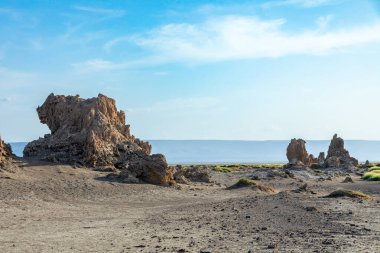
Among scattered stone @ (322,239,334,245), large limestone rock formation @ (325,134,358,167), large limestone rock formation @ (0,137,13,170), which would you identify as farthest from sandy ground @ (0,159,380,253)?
large limestone rock formation @ (325,134,358,167)

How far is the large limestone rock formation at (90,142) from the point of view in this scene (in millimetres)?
33219

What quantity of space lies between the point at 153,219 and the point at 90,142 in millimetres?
15463

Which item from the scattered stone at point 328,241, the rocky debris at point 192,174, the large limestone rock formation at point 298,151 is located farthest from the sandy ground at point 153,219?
the large limestone rock formation at point 298,151

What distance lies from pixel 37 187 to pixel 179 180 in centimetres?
1200

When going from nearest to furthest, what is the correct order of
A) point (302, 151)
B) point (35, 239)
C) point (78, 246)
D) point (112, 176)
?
1. point (78, 246)
2. point (35, 239)
3. point (112, 176)
4. point (302, 151)

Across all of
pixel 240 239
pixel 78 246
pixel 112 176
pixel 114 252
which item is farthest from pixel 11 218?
pixel 112 176

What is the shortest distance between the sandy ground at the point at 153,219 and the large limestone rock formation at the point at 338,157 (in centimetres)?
3879

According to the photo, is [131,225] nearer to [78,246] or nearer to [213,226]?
[213,226]

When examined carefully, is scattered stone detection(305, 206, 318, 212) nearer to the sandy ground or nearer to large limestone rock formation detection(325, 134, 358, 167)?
the sandy ground

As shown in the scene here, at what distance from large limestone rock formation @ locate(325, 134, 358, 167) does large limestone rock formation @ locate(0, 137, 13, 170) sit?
4548 cm

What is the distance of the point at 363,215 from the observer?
19.1 metres

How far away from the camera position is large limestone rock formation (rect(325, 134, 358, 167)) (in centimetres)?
6762

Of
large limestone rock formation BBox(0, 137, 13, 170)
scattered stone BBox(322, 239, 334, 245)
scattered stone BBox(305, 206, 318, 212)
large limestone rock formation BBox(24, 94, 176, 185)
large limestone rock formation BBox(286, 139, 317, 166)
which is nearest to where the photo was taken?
scattered stone BBox(322, 239, 334, 245)

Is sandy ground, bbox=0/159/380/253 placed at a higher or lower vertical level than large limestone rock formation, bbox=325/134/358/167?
lower
